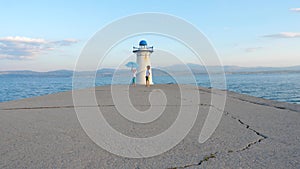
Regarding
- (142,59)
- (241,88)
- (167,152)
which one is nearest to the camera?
(167,152)

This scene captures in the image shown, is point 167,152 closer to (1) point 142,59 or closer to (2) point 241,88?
(1) point 142,59

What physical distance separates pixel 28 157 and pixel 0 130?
2.78 meters

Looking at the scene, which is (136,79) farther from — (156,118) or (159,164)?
(159,164)

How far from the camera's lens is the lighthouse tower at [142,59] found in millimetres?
29484

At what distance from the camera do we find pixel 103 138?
5730 millimetres

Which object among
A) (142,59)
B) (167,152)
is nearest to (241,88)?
(142,59)

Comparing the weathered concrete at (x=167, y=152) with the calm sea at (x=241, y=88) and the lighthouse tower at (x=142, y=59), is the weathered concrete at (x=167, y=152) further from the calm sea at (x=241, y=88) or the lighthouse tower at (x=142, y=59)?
the lighthouse tower at (x=142, y=59)

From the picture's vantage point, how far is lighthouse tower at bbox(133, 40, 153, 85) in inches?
1161

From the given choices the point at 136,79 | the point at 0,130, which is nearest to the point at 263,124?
the point at 0,130

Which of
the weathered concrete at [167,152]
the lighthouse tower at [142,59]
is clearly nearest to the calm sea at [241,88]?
the lighthouse tower at [142,59]

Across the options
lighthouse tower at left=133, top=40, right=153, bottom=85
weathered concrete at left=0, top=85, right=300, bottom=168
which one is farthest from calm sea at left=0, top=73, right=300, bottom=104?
weathered concrete at left=0, top=85, right=300, bottom=168

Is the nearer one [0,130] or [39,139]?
[39,139]

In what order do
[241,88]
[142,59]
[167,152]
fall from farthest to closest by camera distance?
[241,88] → [142,59] → [167,152]

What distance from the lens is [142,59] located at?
29.9m
